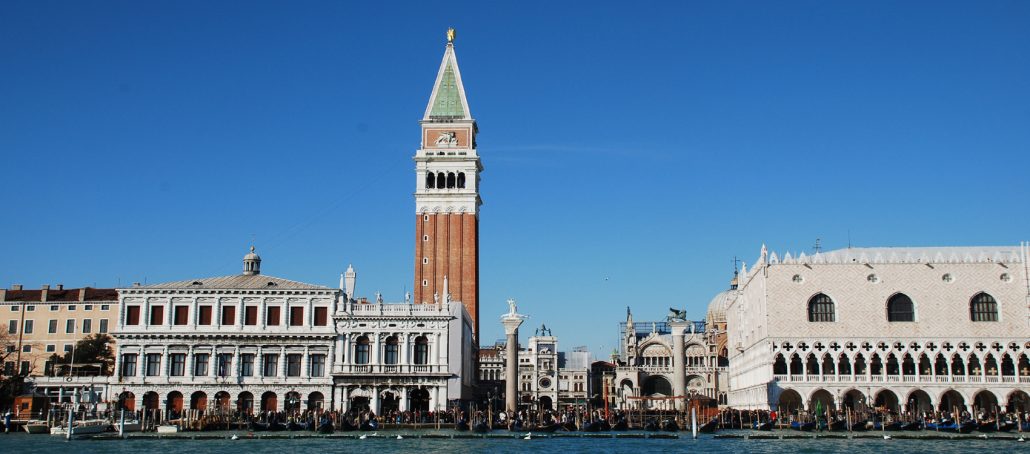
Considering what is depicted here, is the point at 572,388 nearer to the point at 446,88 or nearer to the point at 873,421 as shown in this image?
the point at 446,88

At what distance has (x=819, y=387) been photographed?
5938 cm

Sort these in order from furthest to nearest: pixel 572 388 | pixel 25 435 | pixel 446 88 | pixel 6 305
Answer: pixel 572 388 < pixel 446 88 < pixel 6 305 < pixel 25 435

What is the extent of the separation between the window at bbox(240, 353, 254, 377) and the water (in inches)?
307

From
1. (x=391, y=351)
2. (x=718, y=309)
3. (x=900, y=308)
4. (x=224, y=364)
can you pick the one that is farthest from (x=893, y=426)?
(x=718, y=309)

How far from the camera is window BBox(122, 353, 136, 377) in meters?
54.5

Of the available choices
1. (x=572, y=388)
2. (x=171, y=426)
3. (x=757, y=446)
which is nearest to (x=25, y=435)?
(x=171, y=426)

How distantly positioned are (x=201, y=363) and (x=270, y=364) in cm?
347

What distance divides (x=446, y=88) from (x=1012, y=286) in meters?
40.2

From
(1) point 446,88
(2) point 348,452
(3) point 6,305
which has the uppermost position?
(1) point 446,88

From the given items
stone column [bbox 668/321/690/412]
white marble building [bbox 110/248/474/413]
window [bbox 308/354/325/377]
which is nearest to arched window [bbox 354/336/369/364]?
white marble building [bbox 110/248/474/413]

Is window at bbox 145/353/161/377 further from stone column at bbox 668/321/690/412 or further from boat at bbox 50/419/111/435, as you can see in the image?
stone column at bbox 668/321/690/412

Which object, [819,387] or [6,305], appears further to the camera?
[6,305]

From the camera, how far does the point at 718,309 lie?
360ft

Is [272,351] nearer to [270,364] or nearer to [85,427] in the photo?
[270,364]
